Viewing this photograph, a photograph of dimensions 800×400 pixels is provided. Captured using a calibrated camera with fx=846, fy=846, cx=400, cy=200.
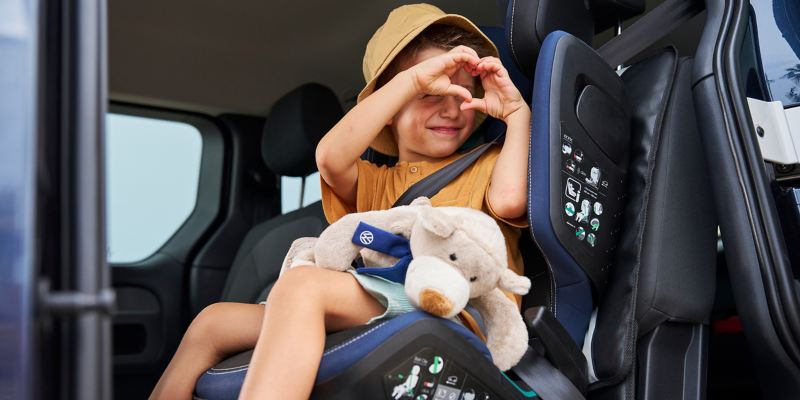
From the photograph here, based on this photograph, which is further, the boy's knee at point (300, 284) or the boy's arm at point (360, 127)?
the boy's arm at point (360, 127)

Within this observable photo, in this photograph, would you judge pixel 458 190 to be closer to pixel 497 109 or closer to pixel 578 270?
pixel 497 109

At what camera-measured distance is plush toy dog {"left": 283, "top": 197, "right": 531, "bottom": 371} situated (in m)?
1.16

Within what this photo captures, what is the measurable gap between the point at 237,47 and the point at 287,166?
1.40ft

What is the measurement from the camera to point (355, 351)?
114 centimetres

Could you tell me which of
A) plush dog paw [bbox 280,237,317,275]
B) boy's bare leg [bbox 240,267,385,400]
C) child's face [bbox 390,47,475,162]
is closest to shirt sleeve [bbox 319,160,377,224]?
child's face [bbox 390,47,475,162]

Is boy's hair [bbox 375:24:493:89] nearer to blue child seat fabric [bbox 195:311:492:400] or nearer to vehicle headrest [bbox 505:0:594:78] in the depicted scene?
vehicle headrest [bbox 505:0:594:78]

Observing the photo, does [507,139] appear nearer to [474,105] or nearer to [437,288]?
[474,105]

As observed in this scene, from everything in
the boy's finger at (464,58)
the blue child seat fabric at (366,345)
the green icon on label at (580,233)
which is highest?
the boy's finger at (464,58)

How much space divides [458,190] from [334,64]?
1310 millimetres

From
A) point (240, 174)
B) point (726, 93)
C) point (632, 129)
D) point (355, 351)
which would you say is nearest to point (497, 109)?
point (632, 129)

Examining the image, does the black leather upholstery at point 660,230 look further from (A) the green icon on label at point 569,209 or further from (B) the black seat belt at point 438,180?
(B) the black seat belt at point 438,180

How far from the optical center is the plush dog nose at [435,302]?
1146 mm

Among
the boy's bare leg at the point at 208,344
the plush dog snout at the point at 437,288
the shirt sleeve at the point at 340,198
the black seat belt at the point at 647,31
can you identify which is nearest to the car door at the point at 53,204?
the plush dog snout at the point at 437,288

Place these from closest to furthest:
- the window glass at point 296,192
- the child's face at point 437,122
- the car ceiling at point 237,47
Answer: the child's face at point 437,122, the car ceiling at point 237,47, the window glass at point 296,192
